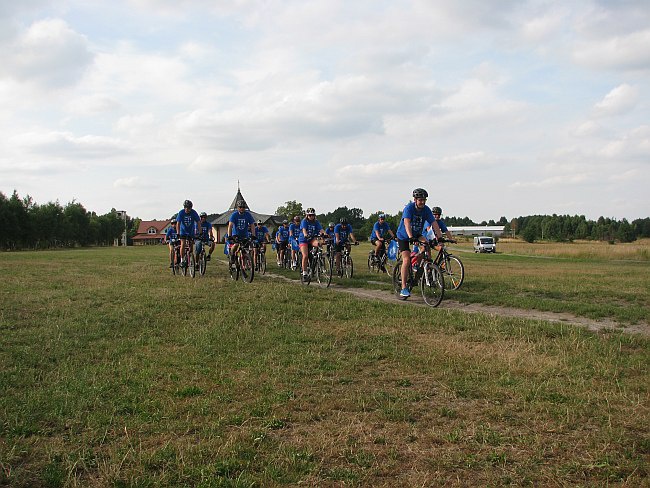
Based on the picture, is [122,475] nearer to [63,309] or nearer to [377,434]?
[377,434]

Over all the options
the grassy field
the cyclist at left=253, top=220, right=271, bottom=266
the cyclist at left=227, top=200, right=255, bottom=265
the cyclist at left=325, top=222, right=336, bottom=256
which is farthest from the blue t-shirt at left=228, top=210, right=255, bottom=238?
the grassy field

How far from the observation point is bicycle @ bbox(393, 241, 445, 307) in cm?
1159

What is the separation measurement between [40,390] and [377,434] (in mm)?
3745

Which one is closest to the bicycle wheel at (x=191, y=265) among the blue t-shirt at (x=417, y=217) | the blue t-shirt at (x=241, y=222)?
the blue t-shirt at (x=241, y=222)

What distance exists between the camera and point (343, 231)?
61.1 feet

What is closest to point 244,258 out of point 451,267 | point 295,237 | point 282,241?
point 295,237

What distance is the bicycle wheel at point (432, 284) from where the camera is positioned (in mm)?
11508

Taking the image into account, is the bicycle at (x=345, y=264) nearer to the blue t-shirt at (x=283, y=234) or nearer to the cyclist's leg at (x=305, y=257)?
the cyclist's leg at (x=305, y=257)

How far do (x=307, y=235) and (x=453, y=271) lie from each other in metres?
4.43

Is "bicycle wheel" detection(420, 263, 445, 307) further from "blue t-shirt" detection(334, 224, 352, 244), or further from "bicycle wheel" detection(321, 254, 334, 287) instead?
"blue t-shirt" detection(334, 224, 352, 244)

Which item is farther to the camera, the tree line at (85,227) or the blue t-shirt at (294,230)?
the tree line at (85,227)

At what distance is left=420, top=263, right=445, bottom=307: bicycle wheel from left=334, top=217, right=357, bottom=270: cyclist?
643 centimetres

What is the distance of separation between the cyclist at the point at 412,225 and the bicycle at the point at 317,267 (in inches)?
144

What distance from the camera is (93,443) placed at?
173 inches
